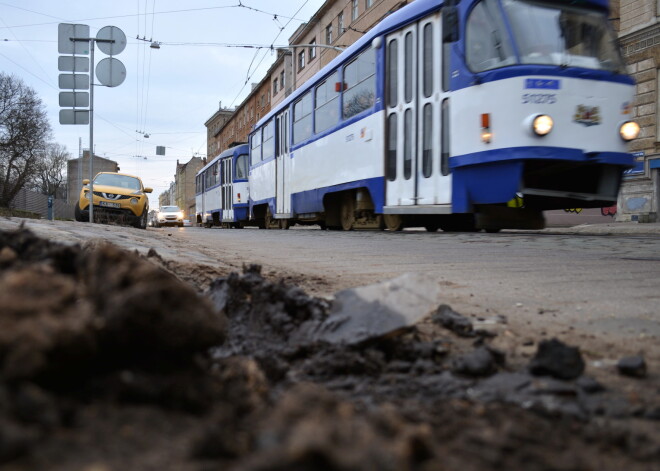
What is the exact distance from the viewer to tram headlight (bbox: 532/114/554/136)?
7.05m

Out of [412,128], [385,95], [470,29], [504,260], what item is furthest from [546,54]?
[504,260]

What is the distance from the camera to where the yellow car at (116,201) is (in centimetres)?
1482

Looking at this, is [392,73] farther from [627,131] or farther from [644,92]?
[644,92]

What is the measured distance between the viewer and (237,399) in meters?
0.99

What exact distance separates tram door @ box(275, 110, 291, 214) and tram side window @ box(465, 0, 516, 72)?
7.97 meters

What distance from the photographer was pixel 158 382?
3.02 ft

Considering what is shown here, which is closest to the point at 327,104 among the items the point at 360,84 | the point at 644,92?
the point at 360,84

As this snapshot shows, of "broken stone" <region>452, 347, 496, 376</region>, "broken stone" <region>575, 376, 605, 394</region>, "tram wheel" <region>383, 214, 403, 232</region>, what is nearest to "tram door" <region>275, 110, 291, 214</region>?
"tram wheel" <region>383, 214, 403, 232</region>

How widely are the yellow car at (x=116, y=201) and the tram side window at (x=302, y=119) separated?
4.76m

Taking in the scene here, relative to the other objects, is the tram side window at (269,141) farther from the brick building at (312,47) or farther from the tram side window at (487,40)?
the tram side window at (487,40)

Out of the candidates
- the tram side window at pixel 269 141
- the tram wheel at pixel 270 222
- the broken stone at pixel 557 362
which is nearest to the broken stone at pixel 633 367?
the broken stone at pixel 557 362

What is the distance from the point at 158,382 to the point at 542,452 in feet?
2.10

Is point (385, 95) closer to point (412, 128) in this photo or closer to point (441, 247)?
point (412, 128)

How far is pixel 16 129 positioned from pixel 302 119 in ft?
97.3
